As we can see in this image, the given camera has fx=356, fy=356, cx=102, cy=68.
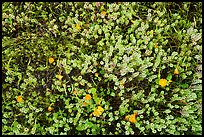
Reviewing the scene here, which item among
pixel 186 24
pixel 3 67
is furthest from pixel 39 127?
pixel 186 24

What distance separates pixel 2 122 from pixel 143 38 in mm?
1283

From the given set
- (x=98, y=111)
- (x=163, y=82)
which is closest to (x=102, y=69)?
(x=98, y=111)

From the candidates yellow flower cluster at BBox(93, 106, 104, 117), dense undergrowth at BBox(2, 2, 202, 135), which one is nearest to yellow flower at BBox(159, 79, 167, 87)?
dense undergrowth at BBox(2, 2, 202, 135)

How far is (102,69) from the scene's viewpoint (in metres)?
2.84

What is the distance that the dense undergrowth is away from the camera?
2.72 metres

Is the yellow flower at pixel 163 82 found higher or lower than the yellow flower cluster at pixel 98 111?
higher

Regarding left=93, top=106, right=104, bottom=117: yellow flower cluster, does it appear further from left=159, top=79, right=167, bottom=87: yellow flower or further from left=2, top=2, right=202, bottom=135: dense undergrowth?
left=159, top=79, right=167, bottom=87: yellow flower

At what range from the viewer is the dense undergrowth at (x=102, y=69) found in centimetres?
272

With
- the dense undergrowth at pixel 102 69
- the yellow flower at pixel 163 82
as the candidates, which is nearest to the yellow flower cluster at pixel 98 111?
the dense undergrowth at pixel 102 69

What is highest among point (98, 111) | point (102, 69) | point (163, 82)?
point (102, 69)

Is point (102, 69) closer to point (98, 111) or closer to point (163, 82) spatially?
point (98, 111)

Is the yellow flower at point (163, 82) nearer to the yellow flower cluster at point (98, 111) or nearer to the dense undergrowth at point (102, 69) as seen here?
the dense undergrowth at point (102, 69)

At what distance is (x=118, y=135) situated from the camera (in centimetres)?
270

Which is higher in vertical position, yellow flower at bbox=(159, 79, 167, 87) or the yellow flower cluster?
yellow flower at bbox=(159, 79, 167, 87)
